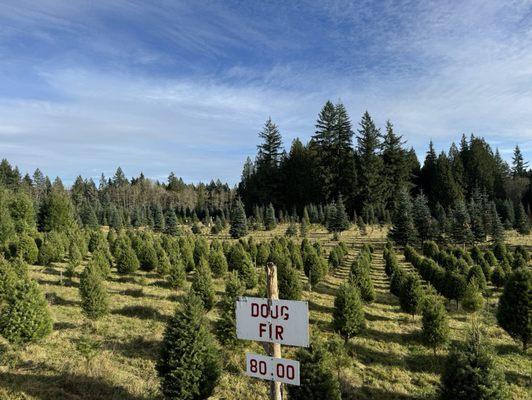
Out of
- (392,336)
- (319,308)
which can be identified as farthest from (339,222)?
(392,336)

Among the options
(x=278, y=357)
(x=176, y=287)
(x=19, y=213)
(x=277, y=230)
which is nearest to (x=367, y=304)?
(x=176, y=287)

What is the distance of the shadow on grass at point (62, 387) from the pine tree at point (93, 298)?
20.6 ft

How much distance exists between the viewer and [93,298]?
59.3 feet

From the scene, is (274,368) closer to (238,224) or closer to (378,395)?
(378,395)

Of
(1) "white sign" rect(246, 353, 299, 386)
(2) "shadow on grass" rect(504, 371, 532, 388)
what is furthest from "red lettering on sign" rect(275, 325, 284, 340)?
(2) "shadow on grass" rect(504, 371, 532, 388)

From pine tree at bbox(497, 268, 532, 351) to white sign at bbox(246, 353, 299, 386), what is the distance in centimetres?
1896

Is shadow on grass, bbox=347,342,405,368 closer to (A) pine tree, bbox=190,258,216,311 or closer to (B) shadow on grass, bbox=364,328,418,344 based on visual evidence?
(B) shadow on grass, bbox=364,328,418,344

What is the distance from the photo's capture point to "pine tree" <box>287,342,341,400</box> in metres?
10.2

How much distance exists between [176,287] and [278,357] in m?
23.0

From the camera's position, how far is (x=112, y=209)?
8806 cm

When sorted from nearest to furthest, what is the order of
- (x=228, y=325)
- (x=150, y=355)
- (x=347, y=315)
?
(x=150, y=355)
(x=228, y=325)
(x=347, y=315)

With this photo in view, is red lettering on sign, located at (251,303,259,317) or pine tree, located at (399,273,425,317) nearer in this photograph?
red lettering on sign, located at (251,303,259,317)

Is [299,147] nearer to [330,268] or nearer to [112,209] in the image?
[112,209]

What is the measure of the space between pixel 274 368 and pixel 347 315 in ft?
48.1
